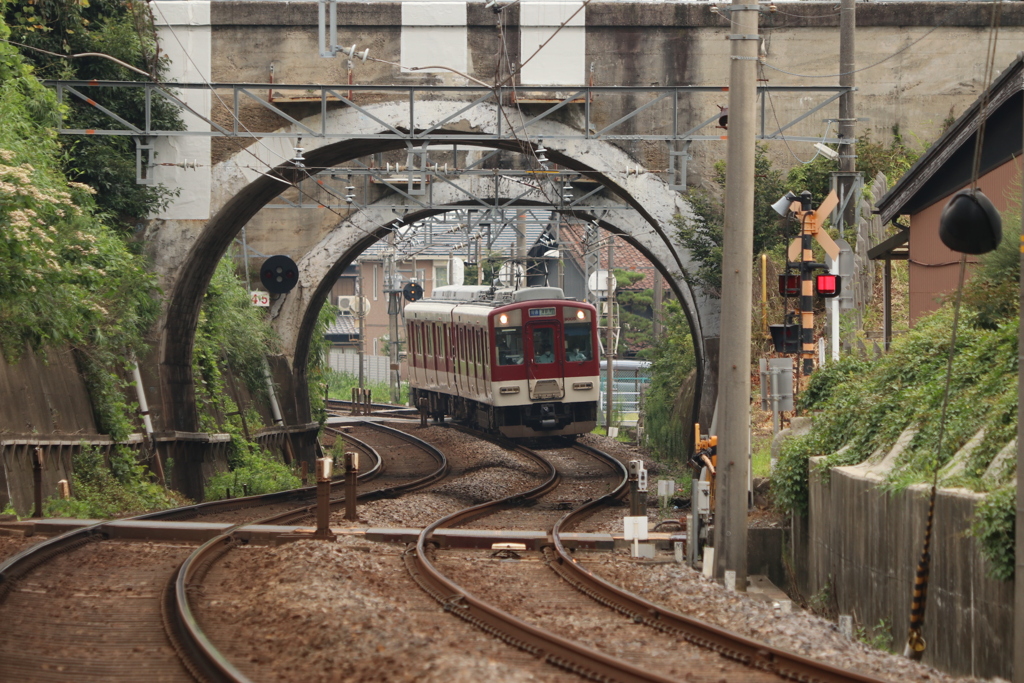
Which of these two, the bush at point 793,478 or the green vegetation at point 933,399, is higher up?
the green vegetation at point 933,399

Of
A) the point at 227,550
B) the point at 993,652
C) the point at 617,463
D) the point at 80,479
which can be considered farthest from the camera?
the point at 617,463

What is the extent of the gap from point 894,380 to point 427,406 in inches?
887

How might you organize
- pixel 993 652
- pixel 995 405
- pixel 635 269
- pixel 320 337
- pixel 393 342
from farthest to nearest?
1. pixel 635 269
2. pixel 393 342
3. pixel 320 337
4. pixel 995 405
5. pixel 993 652

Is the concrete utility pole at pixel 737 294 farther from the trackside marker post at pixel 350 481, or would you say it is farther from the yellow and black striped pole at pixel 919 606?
the trackside marker post at pixel 350 481

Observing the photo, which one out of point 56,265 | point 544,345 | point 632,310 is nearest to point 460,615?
point 56,265

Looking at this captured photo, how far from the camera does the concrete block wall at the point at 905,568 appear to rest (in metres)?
7.30

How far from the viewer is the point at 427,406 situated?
1330 inches

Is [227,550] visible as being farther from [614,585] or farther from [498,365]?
[498,365]

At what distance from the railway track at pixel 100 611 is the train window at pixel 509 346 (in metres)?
12.5

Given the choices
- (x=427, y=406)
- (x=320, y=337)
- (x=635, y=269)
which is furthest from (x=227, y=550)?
(x=635, y=269)

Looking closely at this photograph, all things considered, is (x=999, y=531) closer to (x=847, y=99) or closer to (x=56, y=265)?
(x=56, y=265)

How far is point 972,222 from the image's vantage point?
807 centimetres

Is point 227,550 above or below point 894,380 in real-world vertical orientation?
below

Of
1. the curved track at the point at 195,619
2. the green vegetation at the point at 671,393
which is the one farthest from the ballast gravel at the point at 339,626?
the green vegetation at the point at 671,393
